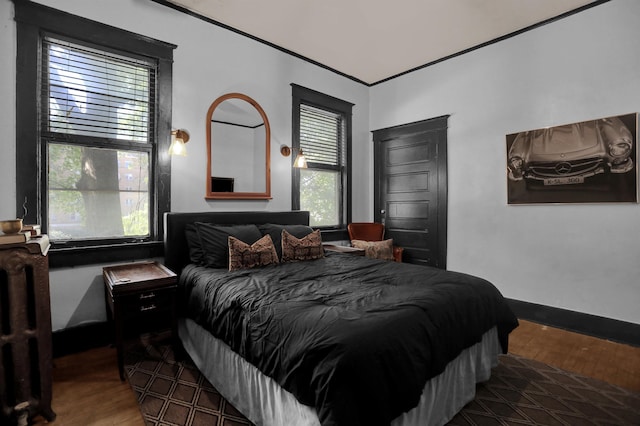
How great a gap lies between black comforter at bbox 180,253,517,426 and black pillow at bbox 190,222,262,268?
18 centimetres

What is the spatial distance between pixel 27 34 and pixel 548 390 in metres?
4.41

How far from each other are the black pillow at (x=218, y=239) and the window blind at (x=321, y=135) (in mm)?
1747

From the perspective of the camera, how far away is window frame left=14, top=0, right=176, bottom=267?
2.29m

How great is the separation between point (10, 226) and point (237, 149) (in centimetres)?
211

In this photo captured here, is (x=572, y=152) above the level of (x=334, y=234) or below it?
above

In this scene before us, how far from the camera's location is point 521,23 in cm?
329

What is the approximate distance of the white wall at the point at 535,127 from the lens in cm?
284

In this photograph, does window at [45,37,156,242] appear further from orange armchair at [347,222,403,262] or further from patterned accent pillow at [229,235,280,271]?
orange armchair at [347,222,403,262]

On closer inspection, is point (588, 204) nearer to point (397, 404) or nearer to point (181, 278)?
point (397, 404)

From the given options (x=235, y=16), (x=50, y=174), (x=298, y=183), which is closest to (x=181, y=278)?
(x=50, y=174)

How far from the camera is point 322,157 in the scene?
14.5ft

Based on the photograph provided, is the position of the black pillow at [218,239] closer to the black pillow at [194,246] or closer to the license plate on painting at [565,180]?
the black pillow at [194,246]

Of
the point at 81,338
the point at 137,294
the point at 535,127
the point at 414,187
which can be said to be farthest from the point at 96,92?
the point at 535,127

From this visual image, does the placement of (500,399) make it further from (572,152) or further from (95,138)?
(95,138)
